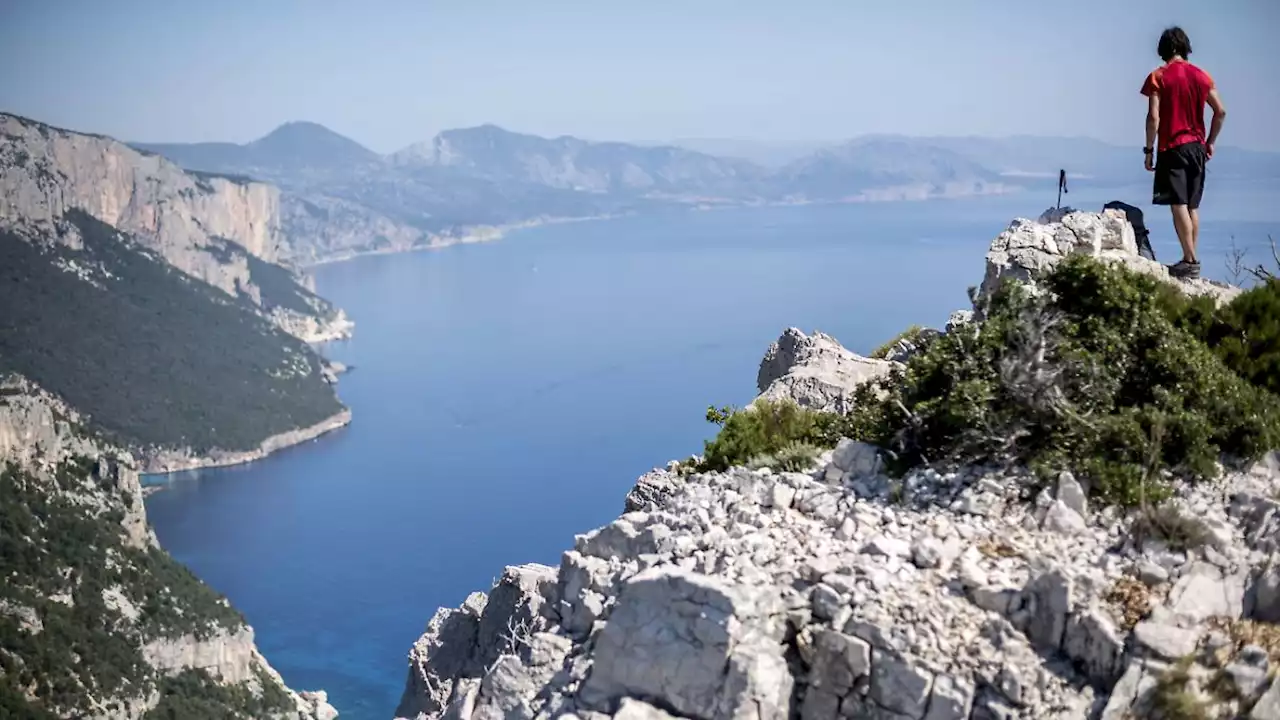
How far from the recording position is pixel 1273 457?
7.68m

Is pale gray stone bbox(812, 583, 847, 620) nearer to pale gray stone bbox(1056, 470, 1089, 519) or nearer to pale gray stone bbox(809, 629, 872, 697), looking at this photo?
pale gray stone bbox(809, 629, 872, 697)

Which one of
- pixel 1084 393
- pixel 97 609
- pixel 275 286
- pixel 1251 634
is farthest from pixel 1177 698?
pixel 275 286

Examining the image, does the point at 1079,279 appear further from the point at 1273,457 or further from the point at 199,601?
the point at 199,601

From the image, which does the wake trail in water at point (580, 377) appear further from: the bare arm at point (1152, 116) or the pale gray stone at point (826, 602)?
the pale gray stone at point (826, 602)

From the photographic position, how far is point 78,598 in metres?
47.1

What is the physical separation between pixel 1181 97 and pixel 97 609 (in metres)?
48.1

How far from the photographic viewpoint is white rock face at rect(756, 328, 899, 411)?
41.2 ft

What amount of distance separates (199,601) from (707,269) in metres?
129

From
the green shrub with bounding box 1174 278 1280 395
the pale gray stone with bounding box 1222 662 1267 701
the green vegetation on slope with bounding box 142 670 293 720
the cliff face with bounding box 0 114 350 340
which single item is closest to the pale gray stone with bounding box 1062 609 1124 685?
the pale gray stone with bounding box 1222 662 1267 701

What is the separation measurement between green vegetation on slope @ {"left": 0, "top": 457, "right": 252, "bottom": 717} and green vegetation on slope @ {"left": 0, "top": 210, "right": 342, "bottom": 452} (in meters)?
39.6

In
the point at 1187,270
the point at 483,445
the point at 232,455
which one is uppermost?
the point at 1187,270

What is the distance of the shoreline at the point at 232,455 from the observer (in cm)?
10438

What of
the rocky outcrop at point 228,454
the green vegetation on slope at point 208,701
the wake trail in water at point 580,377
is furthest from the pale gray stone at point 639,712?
the rocky outcrop at point 228,454

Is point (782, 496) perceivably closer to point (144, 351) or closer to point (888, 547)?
point (888, 547)
